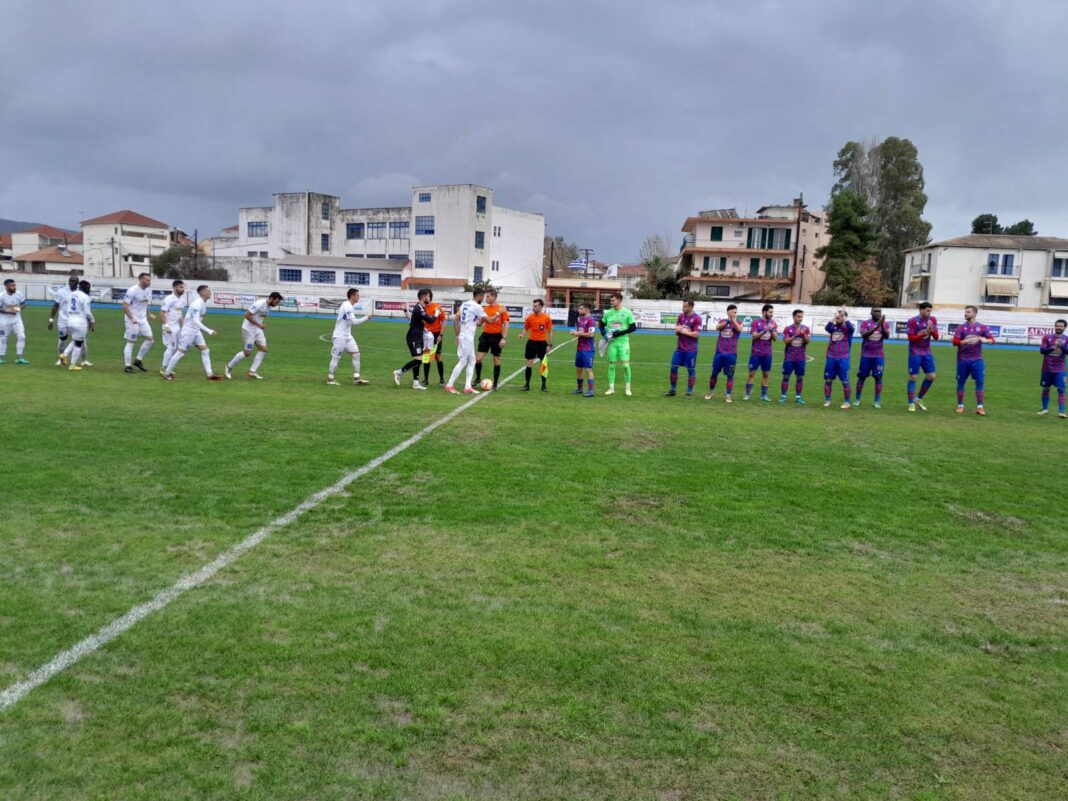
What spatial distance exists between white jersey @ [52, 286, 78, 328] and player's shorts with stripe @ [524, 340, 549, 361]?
9789 millimetres

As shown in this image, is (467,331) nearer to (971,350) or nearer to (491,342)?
(491,342)

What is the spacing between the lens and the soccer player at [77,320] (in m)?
17.0

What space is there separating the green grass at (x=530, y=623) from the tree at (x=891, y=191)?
252ft

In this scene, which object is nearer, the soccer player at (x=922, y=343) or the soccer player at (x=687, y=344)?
the soccer player at (x=922, y=343)

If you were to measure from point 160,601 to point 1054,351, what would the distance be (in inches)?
669

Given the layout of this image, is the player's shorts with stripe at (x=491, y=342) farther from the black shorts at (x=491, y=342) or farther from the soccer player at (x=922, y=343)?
the soccer player at (x=922, y=343)

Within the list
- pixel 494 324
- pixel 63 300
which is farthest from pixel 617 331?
pixel 63 300

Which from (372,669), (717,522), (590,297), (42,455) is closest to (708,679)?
(372,669)

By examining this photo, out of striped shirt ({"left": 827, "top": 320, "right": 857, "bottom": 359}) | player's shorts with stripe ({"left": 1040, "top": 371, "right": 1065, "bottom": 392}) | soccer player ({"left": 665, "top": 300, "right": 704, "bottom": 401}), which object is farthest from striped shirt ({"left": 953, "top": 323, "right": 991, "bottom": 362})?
soccer player ({"left": 665, "top": 300, "right": 704, "bottom": 401})

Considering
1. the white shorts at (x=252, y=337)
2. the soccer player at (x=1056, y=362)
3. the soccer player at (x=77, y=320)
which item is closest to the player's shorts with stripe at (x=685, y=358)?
the soccer player at (x=1056, y=362)

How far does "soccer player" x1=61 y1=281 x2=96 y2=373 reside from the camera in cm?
1697

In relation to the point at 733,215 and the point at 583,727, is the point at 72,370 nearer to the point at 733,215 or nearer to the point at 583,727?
the point at 583,727

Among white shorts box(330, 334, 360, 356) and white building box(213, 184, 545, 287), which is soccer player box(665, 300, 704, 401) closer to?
white shorts box(330, 334, 360, 356)

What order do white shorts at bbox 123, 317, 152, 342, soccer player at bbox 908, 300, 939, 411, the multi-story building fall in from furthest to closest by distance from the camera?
the multi-story building
white shorts at bbox 123, 317, 152, 342
soccer player at bbox 908, 300, 939, 411
